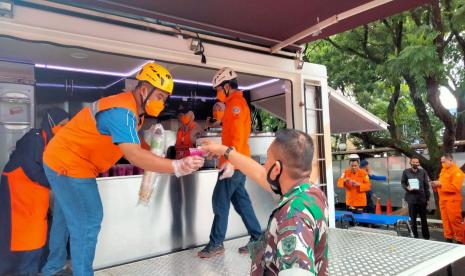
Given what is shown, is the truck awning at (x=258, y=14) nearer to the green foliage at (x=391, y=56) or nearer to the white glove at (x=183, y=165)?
the white glove at (x=183, y=165)

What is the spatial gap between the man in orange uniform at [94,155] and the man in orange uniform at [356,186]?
7824mm

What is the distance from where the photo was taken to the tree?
10.2 meters

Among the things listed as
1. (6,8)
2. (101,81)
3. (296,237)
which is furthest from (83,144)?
(101,81)

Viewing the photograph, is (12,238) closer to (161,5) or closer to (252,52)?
(161,5)

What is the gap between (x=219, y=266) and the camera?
12.4 ft

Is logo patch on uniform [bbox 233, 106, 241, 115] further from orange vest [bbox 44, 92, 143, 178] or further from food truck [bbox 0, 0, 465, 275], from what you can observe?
orange vest [bbox 44, 92, 143, 178]

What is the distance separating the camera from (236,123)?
4.35 metres

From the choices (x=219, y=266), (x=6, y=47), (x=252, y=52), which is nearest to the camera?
(x=219, y=266)

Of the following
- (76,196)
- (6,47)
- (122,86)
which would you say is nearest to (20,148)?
(76,196)

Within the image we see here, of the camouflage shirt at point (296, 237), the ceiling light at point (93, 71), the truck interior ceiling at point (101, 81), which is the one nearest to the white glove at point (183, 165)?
the camouflage shirt at point (296, 237)

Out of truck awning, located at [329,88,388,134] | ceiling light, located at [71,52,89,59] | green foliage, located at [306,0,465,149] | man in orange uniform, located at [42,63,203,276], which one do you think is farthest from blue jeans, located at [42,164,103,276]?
green foliage, located at [306,0,465,149]

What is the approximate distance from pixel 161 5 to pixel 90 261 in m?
2.72

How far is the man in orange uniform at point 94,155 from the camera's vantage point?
275 cm

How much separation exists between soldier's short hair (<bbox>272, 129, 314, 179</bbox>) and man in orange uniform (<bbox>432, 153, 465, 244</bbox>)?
8757 mm
